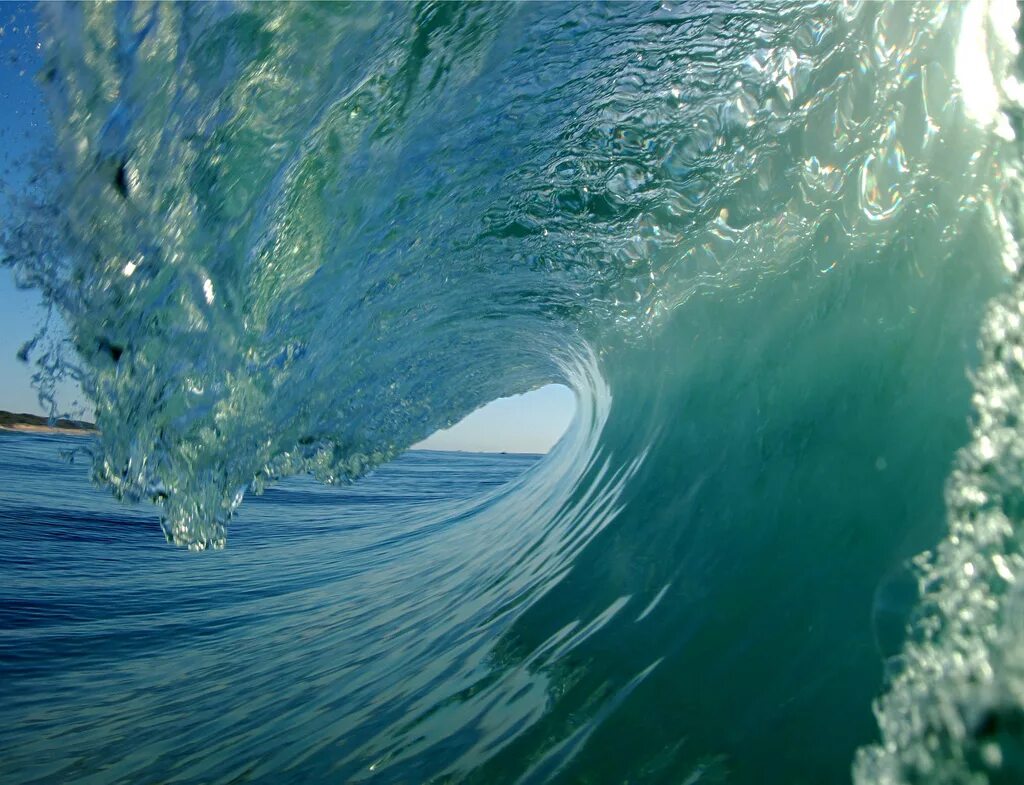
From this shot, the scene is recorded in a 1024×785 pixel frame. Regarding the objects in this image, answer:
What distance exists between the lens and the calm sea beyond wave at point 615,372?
62.2 inches

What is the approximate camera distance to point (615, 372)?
18.9 ft

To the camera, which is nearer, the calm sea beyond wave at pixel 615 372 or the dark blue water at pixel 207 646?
the calm sea beyond wave at pixel 615 372

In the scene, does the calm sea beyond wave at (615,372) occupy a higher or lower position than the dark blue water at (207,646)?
higher

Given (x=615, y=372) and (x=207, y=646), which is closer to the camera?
Result: (x=207, y=646)

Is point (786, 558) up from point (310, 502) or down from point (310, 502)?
up

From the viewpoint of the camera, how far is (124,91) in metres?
2.64

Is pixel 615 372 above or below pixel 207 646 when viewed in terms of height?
above

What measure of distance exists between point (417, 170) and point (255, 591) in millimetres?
3160

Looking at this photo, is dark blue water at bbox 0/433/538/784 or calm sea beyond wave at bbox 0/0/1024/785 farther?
dark blue water at bbox 0/433/538/784

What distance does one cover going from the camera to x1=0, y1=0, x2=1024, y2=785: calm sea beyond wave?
1580mm

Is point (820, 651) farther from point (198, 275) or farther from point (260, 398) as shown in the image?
point (260, 398)

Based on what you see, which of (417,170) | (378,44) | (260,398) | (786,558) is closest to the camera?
(786,558)

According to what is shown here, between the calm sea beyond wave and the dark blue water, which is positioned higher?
the calm sea beyond wave

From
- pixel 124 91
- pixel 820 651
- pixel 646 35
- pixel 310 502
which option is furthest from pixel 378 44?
pixel 310 502
